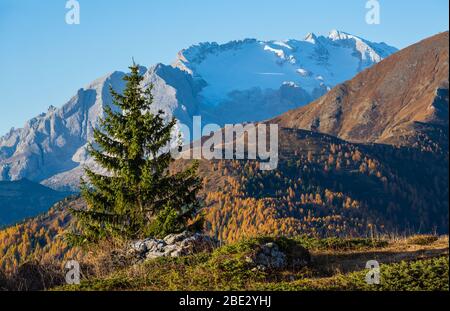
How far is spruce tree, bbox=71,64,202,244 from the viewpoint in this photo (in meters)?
33.6

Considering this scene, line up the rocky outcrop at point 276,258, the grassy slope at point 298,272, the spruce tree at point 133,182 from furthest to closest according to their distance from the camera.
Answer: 1. the spruce tree at point 133,182
2. the rocky outcrop at point 276,258
3. the grassy slope at point 298,272

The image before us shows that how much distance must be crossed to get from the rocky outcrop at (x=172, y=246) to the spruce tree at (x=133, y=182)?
8433mm

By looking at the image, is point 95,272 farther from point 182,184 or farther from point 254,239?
point 182,184

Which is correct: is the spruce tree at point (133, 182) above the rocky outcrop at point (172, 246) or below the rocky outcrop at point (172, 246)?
above

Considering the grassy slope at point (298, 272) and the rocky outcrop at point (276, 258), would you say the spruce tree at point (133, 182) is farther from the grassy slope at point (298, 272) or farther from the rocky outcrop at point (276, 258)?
the rocky outcrop at point (276, 258)

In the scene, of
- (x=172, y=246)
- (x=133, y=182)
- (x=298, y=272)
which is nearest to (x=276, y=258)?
(x=298, y=272)

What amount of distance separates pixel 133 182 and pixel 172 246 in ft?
41.0

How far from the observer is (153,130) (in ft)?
118

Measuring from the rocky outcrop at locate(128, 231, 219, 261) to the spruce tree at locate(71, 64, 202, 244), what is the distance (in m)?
8.43

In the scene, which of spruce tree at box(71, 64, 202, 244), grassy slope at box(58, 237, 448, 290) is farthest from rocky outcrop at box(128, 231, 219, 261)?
spruce tree at box(71, 64, 202, 244)

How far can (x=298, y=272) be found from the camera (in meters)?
18.0

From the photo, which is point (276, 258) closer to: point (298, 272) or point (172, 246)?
point (298, 272)

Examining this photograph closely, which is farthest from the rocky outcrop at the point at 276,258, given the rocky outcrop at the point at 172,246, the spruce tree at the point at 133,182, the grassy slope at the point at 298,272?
the spruce tree at the point at 133,182

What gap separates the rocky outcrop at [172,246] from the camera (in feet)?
71.0
